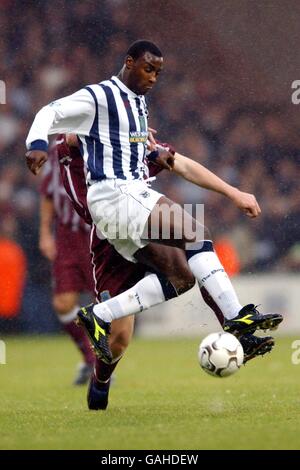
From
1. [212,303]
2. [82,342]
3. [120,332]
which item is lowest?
[82,342]

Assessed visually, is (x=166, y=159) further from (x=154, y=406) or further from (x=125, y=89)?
(x=154, y=406)

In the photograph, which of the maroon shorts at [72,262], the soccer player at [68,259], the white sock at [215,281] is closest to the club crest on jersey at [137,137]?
the white sock at [215,281]

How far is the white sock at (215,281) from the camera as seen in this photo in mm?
5410

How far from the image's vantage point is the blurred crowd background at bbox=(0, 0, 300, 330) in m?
11.9

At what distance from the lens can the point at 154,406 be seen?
6242 mm

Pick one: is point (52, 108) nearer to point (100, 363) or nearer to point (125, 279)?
point (125, 279)

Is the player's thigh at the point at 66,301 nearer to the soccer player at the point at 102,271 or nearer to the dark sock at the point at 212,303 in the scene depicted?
the soccer player at the point at 102,271

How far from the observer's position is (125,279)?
6.07m

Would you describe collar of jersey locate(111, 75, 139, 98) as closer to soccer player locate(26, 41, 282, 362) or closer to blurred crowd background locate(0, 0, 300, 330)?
soccer player locate(26, 41, 282, 362)

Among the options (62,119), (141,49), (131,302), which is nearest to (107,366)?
(131,302)

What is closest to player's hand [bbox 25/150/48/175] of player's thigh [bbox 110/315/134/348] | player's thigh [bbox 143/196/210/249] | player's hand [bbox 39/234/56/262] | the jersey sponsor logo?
player's thigh [bbox 143/196/210/249]

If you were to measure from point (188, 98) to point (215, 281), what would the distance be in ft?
22.6

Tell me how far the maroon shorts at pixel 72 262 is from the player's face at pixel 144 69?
258 cm
